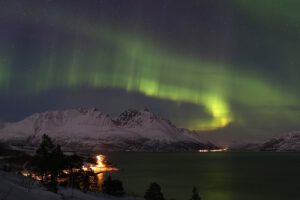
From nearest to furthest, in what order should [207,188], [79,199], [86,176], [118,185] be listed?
1. [79,199]
2. [118,185]
3. [86,176]
4. [207,188]

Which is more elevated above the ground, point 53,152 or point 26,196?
point 53,152

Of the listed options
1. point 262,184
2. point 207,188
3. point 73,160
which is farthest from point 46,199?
point 262,184

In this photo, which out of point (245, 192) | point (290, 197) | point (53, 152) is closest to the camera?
point (53, 152)

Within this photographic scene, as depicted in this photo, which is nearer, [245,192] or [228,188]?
[245,192]

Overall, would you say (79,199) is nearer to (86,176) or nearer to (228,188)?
(86,176)

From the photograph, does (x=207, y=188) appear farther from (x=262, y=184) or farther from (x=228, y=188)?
(x=262, y=184)

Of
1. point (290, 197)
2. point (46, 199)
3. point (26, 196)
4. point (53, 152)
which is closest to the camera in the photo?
point (26, 196)

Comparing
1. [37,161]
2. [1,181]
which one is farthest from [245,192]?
[1,181]

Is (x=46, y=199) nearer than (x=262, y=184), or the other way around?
(x=46, y=199)

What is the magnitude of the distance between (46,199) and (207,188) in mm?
146751

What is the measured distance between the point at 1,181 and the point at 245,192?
13898 cm

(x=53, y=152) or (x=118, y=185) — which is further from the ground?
(x=53, y=152)

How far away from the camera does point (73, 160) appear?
83.0 meters

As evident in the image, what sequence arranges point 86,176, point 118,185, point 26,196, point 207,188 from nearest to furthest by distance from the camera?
point 26,196
point 118,185
point 86,176
point 207,188
